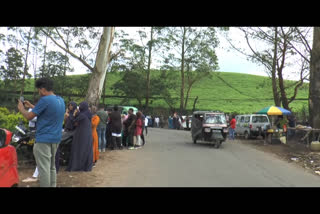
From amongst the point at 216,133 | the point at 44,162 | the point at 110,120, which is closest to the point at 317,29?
the point at 216,133

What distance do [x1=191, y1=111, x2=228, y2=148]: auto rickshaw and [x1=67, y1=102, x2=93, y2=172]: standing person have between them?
29.3 ft

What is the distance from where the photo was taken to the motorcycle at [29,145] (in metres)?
8.41

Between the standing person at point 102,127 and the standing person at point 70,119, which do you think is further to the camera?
the standing person at point 102,127

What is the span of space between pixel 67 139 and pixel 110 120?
5146mm

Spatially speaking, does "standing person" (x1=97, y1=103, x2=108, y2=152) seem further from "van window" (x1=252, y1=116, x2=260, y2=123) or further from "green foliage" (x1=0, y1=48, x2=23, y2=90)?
"green foliage" (x1=0, y1=48, x2=23, y2=90)

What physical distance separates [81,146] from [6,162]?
2822 mm

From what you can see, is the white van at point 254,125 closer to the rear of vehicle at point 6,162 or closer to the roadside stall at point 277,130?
the roadside stall at point 277,130

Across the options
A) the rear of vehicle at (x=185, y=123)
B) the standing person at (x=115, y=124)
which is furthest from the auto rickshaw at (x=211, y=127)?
the rear of vehicle at (x=185, y=123)

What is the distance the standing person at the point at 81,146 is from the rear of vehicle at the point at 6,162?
98.5 inches

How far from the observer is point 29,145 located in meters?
8.58

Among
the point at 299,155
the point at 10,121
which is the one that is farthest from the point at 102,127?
the point at 299,155

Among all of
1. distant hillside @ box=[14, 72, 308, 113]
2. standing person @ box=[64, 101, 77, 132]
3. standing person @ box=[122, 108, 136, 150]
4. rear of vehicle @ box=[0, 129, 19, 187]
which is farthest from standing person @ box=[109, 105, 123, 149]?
distant hillside @ box=[14, 72, 308, 113]

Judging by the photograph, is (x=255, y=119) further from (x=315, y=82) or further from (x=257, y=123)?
(x=315, y=82)

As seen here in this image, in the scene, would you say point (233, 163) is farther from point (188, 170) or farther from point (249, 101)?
point (249, 101)
